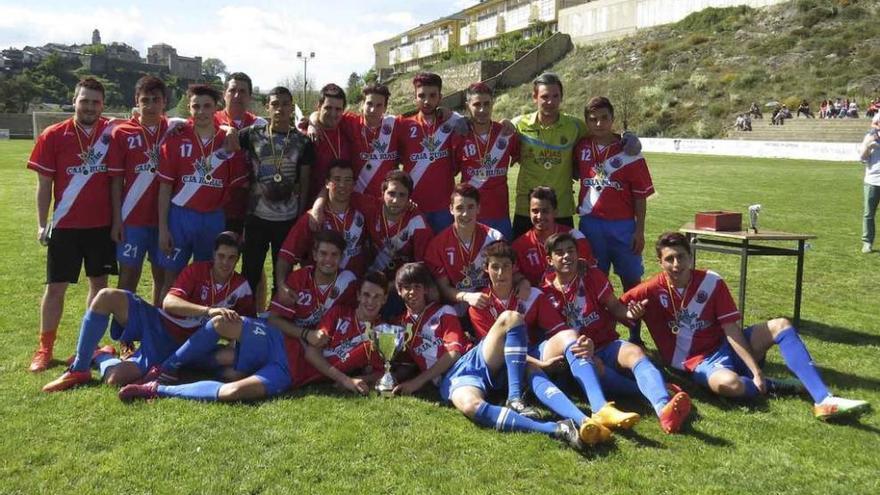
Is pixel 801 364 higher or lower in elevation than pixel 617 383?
higher

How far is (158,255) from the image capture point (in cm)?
547

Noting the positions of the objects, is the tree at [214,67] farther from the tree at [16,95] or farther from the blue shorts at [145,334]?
the blue shorts at [145,334]

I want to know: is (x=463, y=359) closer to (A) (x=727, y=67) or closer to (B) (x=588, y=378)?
(B) (x=588, y=378)

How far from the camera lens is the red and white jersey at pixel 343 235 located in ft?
16.8

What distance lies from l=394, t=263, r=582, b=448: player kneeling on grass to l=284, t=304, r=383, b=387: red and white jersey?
307 millimetres

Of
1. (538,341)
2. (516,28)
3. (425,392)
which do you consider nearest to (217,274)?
(425,392)

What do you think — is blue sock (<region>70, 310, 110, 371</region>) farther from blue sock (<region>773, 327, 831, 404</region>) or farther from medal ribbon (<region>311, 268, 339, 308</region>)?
blue sock (<region>773, 327, 831, 404</region>)

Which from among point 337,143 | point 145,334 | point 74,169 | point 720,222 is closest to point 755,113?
point 720,222

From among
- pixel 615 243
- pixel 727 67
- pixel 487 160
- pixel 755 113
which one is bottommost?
pixel 615 243

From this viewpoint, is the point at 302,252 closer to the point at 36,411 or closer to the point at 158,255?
the point at 158,255

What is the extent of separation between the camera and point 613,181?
18.0 ft

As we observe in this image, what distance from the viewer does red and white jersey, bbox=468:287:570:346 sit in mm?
4625

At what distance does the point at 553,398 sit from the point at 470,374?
602mm

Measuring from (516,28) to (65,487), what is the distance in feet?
275
